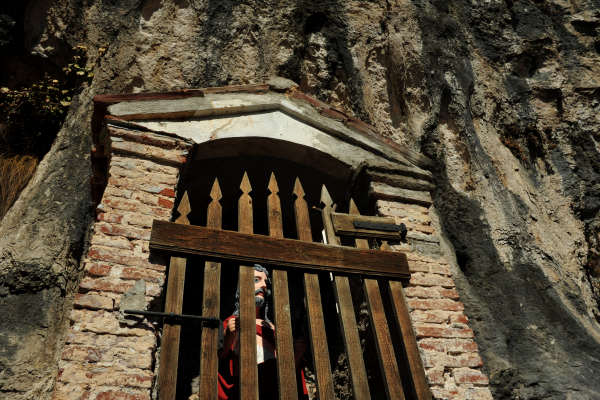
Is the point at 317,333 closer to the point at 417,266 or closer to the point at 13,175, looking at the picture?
the point at 417,266

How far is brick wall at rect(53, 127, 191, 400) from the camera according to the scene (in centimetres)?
227

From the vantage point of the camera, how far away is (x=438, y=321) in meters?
2.94

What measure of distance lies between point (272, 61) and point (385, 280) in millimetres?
3124

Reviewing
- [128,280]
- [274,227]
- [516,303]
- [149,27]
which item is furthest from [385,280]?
[149,27]

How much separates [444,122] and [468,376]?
→ 280 cm

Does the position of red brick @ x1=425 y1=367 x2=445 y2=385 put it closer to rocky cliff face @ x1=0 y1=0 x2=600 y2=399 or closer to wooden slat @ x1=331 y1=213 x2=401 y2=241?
rocky cliff face @ x1=0 y1=0 x2=600 y2=399

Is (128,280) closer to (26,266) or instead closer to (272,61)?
(26,266)

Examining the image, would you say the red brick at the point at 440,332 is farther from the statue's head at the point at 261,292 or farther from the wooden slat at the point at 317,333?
the statue's head at the point at 261,292

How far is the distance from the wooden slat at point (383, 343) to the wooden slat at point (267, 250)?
0.42ft

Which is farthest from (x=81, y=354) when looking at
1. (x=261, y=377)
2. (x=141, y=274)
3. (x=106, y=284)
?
(x=261, y=377)

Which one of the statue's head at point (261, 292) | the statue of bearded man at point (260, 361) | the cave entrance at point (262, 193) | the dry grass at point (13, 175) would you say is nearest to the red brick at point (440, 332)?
the cave entrance at point (262, 193)

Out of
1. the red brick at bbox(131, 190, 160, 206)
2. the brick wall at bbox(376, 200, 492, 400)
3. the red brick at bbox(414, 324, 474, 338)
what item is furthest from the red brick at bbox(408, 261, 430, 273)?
the red brick at bbox(131, 190, 160, 206)

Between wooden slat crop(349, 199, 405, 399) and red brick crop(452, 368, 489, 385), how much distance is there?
0.38 metres

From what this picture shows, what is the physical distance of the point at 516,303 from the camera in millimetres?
3557
